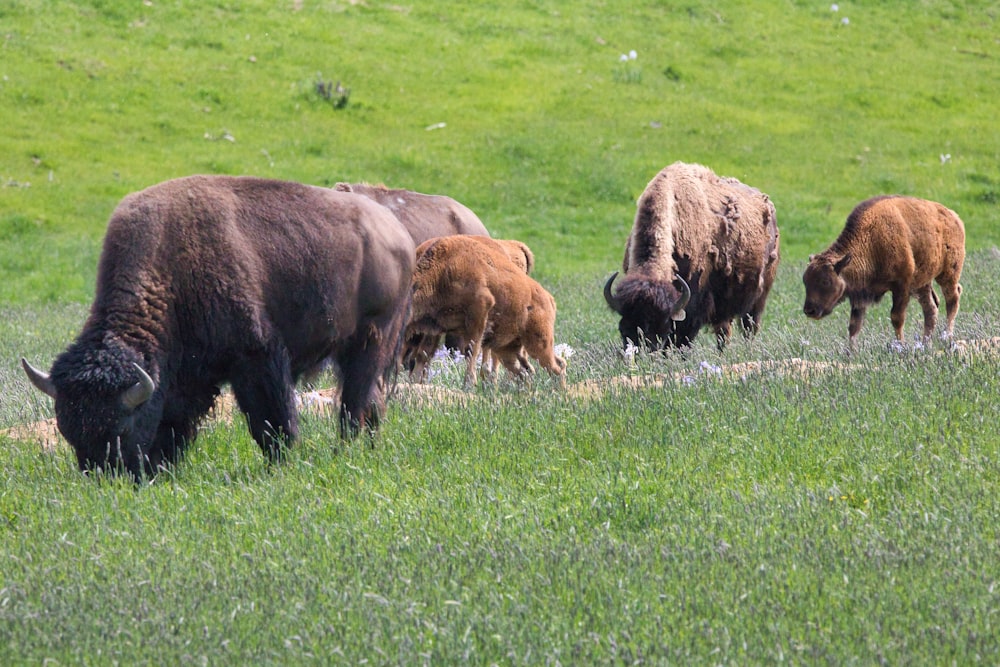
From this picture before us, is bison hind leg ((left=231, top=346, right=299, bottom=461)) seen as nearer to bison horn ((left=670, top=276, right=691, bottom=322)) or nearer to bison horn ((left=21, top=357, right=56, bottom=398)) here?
bison horn ((left=21, top=357, right=56, bottom=398))

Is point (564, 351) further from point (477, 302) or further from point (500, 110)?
point (500, 110)

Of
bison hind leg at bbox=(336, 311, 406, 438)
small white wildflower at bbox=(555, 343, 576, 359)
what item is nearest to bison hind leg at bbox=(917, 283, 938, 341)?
small white wildflower at bbox=(555, 343, 576, 359)

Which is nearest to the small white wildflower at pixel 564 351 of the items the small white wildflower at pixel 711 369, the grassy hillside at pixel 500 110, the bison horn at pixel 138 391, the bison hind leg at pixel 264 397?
the small white wildflower at pixel 711 369

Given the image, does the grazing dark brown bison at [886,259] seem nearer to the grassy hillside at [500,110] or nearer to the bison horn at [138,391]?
the bison horn at [138,391]

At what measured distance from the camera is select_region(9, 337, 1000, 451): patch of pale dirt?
8.36 meters

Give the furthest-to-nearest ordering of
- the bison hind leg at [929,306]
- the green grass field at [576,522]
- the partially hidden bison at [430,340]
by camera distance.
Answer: the bison hind leg at [929,306] < the partially hidden bison at [430,340] < the green grass field at [576,522]

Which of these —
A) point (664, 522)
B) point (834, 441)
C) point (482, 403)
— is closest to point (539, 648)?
point (664, 522)

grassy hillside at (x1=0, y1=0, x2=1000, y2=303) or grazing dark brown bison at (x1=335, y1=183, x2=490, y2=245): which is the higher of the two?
grazing dark brown bison at (x1=335, y1=183, x2=490, y2=245)

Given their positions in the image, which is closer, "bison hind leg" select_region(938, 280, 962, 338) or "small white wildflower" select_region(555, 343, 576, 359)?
"small white wildflower" select_region(555, 343, 576, 359)

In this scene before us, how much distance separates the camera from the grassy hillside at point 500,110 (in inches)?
1028

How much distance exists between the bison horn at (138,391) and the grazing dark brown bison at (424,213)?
20.9ft

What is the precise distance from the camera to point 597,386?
8.94 metres

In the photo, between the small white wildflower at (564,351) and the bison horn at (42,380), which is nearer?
the bison horn at (42,380)

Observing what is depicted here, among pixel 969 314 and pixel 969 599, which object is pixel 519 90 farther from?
pixel 969 599
